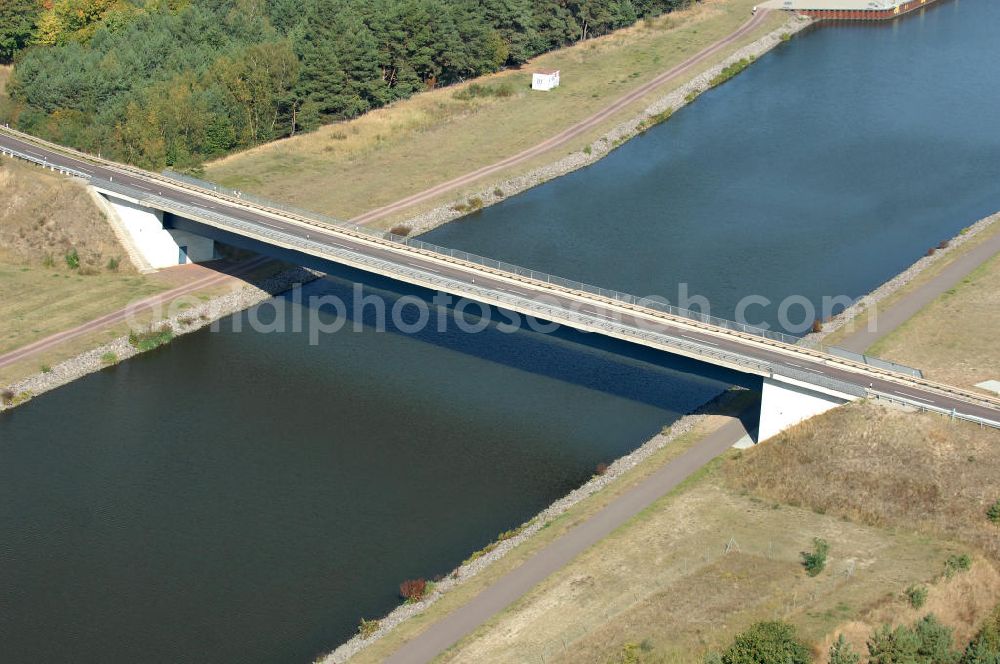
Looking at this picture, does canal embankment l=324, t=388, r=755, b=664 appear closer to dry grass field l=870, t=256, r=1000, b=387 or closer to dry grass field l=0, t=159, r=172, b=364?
dry grass field l=870, t=256, r=1000, b=387

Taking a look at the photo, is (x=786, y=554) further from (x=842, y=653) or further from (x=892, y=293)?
(x=892, y=293)

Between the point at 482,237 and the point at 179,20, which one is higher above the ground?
the point at 179,20

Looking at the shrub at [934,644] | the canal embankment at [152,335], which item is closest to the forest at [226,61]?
the canal embankment at [152,335]

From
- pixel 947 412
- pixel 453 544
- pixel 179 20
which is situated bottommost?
pixel 453 544

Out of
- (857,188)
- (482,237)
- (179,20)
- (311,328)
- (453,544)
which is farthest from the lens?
(179,20)

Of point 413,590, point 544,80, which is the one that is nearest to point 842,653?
point 413,590

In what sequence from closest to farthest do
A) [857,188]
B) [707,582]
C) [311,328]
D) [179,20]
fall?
[707,582] < [311,328] < [857,188] < [179,20]

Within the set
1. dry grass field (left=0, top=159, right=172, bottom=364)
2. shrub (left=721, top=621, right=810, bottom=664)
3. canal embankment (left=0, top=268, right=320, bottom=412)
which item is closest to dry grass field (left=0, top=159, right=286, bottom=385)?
dry grass field (left=0, top=159, right=172, bottom=364)

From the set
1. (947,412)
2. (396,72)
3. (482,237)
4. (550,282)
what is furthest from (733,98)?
(947,412)

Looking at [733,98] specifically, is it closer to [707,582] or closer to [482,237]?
[482,237]
